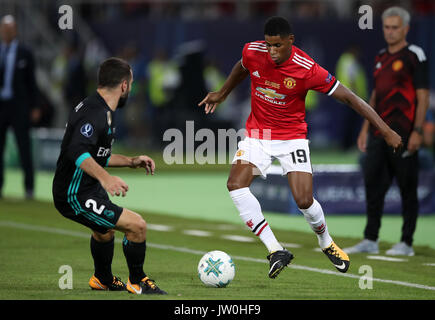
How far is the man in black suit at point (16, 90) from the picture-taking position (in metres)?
14.4

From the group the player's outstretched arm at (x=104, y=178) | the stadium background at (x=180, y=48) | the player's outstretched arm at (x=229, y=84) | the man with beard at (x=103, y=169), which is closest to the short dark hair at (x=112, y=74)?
the man with beard at (x=103, y=169)

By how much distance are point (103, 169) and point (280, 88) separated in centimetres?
213

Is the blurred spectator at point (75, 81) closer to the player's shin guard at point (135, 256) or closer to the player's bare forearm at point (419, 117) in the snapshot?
the player's bare forearm at point (419, 117)

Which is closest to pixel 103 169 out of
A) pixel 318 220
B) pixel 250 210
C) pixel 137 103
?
pixel 250 210

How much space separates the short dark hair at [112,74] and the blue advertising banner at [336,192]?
240 inches

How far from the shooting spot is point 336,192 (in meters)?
13.4

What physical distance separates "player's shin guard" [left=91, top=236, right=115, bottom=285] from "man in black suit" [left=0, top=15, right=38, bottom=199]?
7.24m

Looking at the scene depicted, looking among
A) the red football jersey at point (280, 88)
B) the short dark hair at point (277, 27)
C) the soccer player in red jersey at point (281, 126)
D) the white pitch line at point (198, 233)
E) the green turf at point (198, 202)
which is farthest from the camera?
the green turf at point (198, 202)

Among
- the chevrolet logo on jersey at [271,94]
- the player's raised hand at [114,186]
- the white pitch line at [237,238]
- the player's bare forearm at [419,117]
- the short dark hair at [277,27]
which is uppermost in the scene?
the short dark hair at [277,27]

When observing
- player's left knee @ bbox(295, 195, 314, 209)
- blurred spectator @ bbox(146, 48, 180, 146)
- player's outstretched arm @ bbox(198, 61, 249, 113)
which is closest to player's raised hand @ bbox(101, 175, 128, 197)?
player's left knee @ bbox(295, 195, 314, 209)

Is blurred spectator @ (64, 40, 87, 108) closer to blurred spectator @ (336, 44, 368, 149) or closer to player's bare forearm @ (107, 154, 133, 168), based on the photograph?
blurred spectator @ (336, 44, 368, 149)

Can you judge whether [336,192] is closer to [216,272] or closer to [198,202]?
[198,202]
